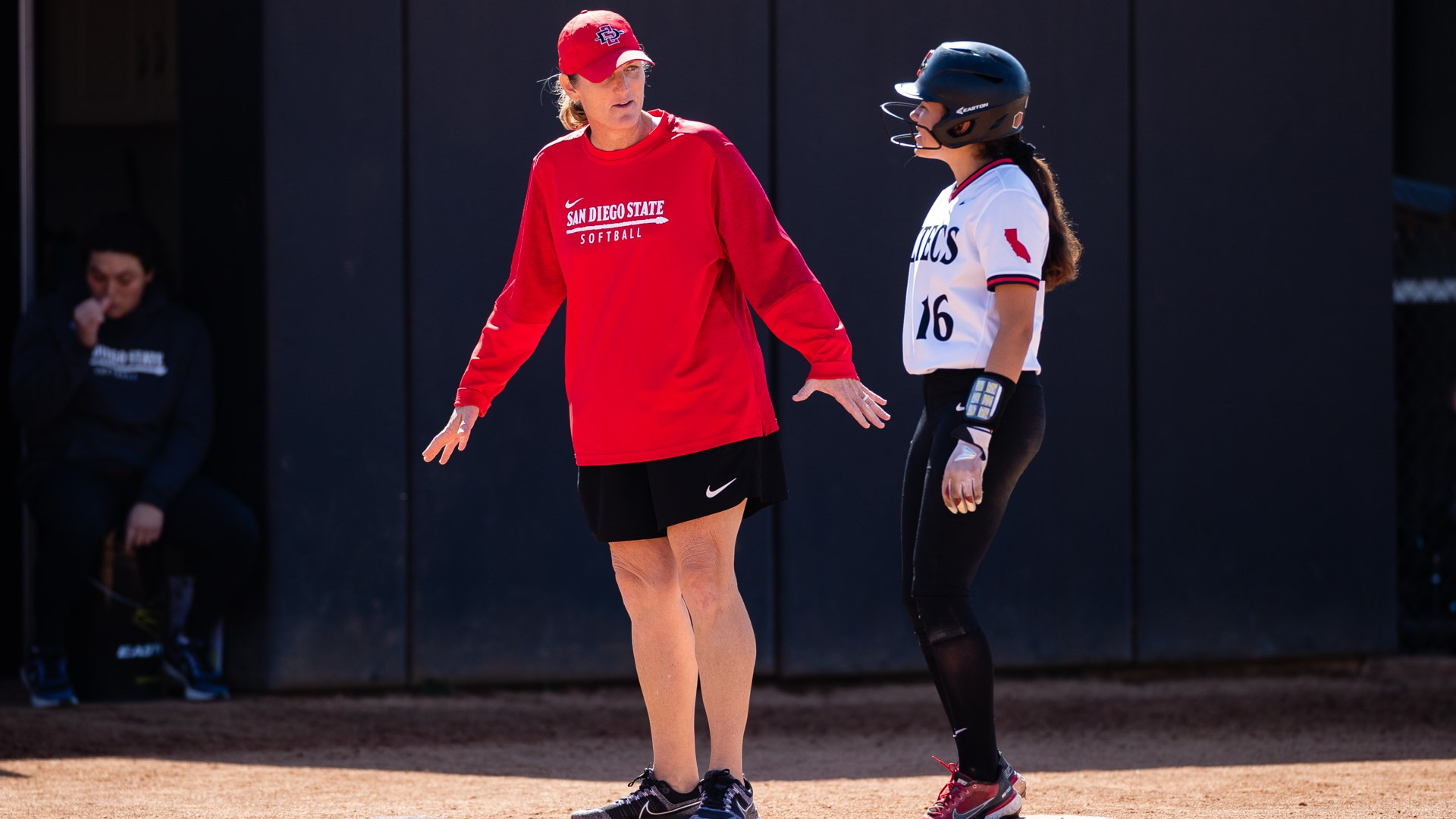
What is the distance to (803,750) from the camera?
5078 millimetres

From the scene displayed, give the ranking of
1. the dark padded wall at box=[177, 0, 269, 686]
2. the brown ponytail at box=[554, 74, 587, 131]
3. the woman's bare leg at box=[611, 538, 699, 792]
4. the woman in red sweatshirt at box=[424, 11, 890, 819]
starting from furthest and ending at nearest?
the dark padded wall at box=[177, 0, 269, 686]
the brown ponytail at box=[554, 74, 587, 131]
the woman's bare leg at box=[611, 538, 699, 792]
the woman in red sweatshirt at box=[424, 11, 890, 819]

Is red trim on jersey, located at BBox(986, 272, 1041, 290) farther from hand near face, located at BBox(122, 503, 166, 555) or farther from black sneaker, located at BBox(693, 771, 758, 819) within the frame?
hand near face, located at BBox(122, 503, 166, 555)

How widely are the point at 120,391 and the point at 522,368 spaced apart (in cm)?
145

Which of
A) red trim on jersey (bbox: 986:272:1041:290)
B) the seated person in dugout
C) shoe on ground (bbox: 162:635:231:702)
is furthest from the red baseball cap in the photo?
shoe on ground (bbox: 162:635:231:702)

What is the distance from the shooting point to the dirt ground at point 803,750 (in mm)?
4176

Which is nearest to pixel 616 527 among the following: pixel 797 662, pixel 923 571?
pixel 923 571

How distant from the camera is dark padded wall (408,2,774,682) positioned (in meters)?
5.85

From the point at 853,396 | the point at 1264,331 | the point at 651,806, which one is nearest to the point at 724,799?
the point at 651,806

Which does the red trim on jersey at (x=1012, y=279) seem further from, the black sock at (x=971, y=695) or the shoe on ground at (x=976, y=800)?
the shoe on ground at (x=976, y=800)

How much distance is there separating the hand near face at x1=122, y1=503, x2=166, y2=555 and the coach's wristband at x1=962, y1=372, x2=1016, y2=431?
3323mm

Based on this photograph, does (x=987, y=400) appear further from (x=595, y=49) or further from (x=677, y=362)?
(x=595, y=49)

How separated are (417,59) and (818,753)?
2879 millimetres

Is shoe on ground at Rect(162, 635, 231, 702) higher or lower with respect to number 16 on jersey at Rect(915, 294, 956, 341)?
lower

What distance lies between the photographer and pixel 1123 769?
468 cm
